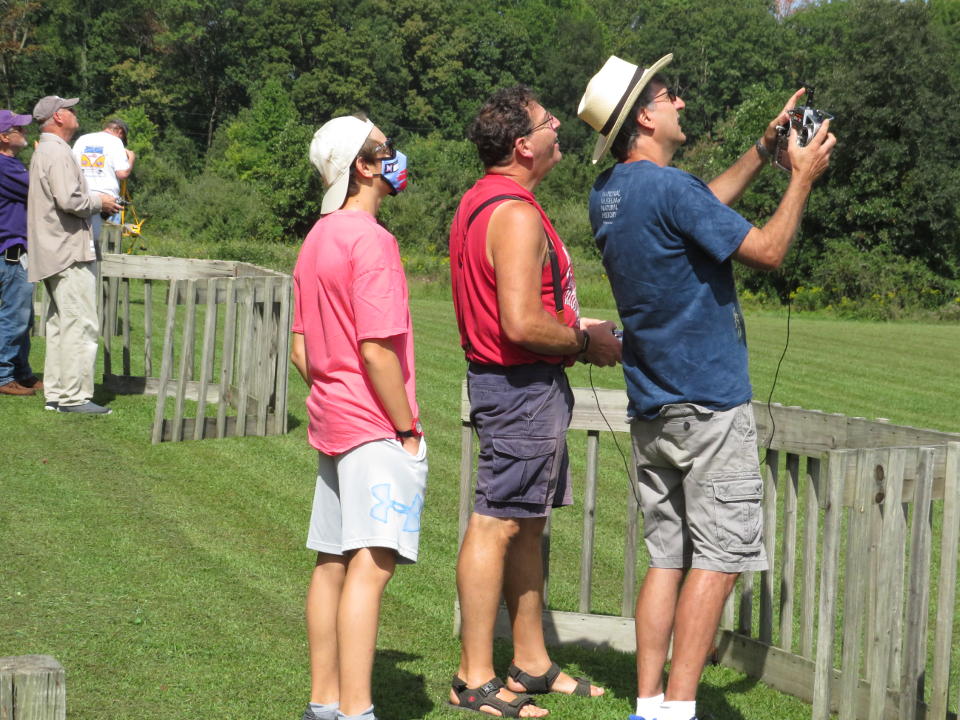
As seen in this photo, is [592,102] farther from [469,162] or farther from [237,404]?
[469,162]

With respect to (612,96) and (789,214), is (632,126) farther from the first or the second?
(789,214)

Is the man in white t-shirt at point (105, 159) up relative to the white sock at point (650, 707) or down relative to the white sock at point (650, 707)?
up

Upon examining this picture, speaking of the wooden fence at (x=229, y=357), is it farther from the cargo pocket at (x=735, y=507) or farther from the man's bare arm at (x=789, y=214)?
the man's bare arm at (x=789, y=214)

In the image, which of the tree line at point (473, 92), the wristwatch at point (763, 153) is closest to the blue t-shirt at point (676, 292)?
the wristwatch at point (763, 153)

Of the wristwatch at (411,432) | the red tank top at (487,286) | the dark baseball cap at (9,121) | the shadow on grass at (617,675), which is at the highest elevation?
the dark baseball cap at (9,121)

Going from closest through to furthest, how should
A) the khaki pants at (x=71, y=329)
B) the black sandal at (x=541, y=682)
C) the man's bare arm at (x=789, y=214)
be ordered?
the man's bare arm at (x=789, y=214) → the black sandal at (x=541, y=682) → the khaki pants at (x=71, y=329)

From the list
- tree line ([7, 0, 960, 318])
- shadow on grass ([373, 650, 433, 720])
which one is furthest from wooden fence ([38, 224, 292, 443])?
tree line ([7, 0, 960, 318])

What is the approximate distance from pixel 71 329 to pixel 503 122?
554cm

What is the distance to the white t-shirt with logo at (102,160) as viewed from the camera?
12.9 m

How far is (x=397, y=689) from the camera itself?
4.52 meters

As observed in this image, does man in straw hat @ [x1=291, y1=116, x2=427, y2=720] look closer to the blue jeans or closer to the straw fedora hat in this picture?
the straw fedora hat

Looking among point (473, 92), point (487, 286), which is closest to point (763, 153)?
point (487, 286)

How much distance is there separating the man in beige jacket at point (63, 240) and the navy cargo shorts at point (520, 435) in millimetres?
5331

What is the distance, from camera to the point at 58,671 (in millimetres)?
2377
